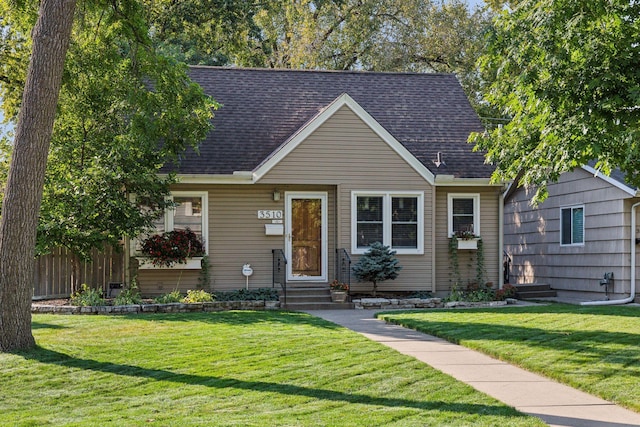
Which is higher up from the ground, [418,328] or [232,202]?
[232,202]

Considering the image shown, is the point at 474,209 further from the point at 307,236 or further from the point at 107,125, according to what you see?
the point at 107,125

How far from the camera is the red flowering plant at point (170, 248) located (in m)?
15.8

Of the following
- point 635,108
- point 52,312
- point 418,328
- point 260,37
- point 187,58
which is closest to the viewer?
point 635,108

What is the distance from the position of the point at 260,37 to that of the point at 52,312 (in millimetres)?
19934

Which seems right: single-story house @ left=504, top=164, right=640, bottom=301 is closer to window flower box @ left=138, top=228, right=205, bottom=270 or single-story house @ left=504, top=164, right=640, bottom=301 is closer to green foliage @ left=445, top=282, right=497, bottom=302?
green foliage @ left=445, top=282, right=497, bottom=302

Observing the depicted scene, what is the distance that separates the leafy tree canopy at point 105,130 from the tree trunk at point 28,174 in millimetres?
3078

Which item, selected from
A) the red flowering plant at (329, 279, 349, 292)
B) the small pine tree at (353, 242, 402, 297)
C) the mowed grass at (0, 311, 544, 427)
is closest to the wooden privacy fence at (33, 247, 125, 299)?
the red flowering plant at (329, 279, 349, 292)

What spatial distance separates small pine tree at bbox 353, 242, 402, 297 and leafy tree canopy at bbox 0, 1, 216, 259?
4426 mm

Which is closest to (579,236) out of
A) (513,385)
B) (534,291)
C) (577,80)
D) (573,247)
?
(573,247)

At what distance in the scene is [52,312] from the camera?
46.2 ft

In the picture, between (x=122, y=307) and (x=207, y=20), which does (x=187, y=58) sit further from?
(x=122, y=307)

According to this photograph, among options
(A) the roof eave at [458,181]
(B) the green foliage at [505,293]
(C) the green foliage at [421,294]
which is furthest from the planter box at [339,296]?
(B) the green foliage at [505,293]

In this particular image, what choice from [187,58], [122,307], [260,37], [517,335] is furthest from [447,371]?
[260,37]

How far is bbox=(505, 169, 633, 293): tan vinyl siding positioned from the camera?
16812 mm
